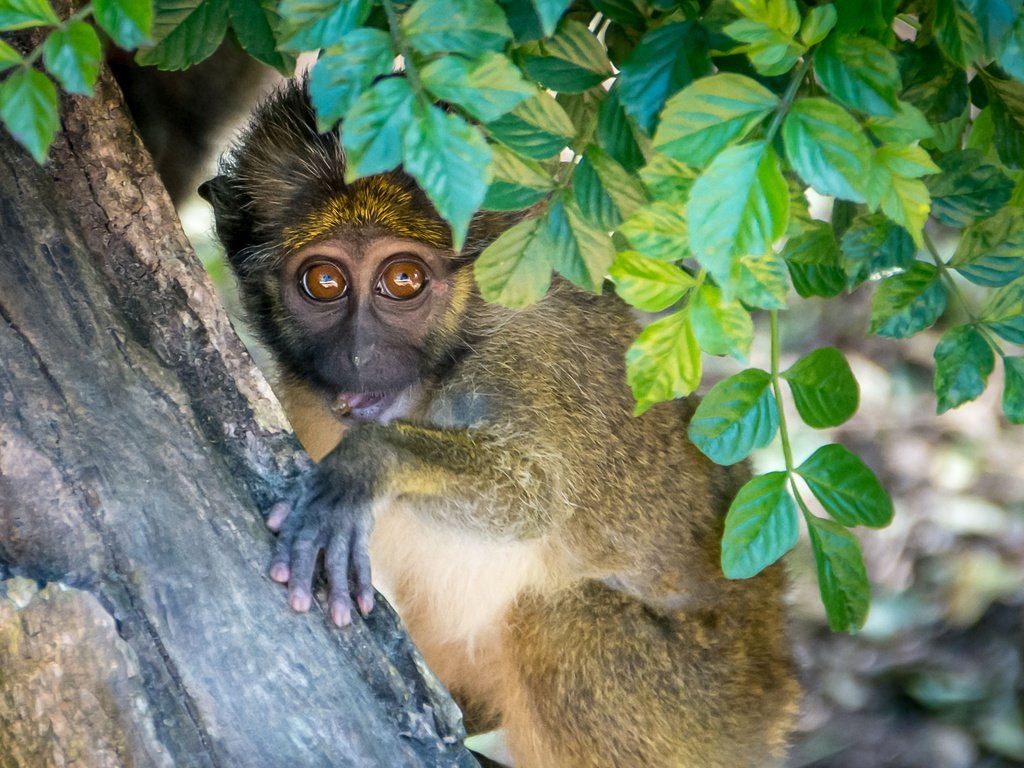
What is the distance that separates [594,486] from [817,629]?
10.8ft

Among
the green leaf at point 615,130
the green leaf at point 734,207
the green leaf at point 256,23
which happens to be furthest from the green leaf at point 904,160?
the green leaf at point 256,23

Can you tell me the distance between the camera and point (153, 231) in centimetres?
253

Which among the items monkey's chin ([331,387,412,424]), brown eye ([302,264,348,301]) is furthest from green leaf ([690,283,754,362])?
brown eye ([302,264,348,301])

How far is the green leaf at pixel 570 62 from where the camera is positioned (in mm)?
1911

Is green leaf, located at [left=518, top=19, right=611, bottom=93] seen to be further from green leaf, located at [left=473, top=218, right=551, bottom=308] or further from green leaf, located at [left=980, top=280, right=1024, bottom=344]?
green leaf, located at [left=980, top=280, right=1024, bottom=344]

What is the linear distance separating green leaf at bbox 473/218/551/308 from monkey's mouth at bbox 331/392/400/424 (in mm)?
1161

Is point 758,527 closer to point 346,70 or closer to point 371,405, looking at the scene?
point 346,70

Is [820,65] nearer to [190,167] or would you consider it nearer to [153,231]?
[153,231]

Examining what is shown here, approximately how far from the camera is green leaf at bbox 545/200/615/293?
79.7 inches

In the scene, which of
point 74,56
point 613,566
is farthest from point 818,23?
point 613,566

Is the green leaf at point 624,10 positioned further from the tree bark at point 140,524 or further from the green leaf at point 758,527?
the tree bark at point 140,524

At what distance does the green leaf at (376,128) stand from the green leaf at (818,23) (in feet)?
1.93

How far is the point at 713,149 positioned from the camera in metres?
1.63

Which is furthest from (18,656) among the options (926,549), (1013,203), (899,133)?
(926,549)
